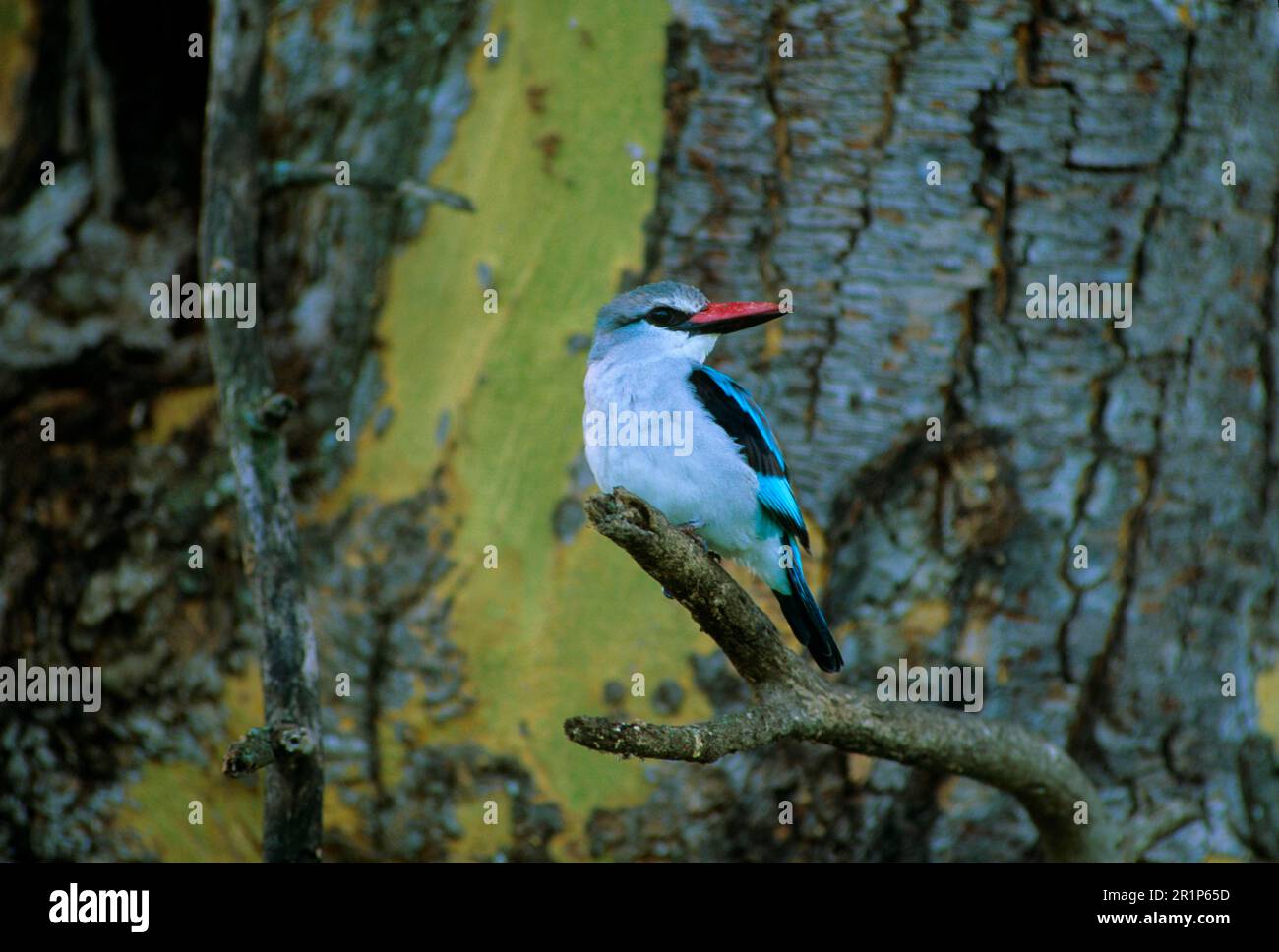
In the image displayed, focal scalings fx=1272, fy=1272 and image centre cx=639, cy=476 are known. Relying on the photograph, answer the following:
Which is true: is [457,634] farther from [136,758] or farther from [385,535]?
[136,758]

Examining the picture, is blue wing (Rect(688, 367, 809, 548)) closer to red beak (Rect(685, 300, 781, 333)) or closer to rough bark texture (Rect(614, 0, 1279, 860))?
red beak (Rect(685, 300, 781, 333))

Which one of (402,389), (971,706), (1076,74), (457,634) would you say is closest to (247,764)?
(457,634)

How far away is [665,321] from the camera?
3492mm

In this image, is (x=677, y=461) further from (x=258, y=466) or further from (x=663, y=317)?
(x=258, y=466)

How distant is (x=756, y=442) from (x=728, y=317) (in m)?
0.34

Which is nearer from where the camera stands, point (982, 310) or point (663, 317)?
point (663, 317)

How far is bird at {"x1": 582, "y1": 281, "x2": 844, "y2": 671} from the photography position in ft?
10.6

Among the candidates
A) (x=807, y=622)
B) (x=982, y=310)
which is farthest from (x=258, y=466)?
(x=982, y=310)

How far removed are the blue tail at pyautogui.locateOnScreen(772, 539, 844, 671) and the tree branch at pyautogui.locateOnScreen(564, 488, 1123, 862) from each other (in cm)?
26

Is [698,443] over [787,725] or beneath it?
over

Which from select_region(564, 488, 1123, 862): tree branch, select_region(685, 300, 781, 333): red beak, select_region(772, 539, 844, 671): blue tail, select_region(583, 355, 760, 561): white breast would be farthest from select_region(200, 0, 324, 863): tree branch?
select_region(772, 539, 844, 671): blue tail

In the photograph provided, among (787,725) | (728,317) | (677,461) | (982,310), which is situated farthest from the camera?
(982,310)

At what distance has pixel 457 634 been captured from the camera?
155 inches

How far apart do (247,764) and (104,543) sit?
75.4 inches
